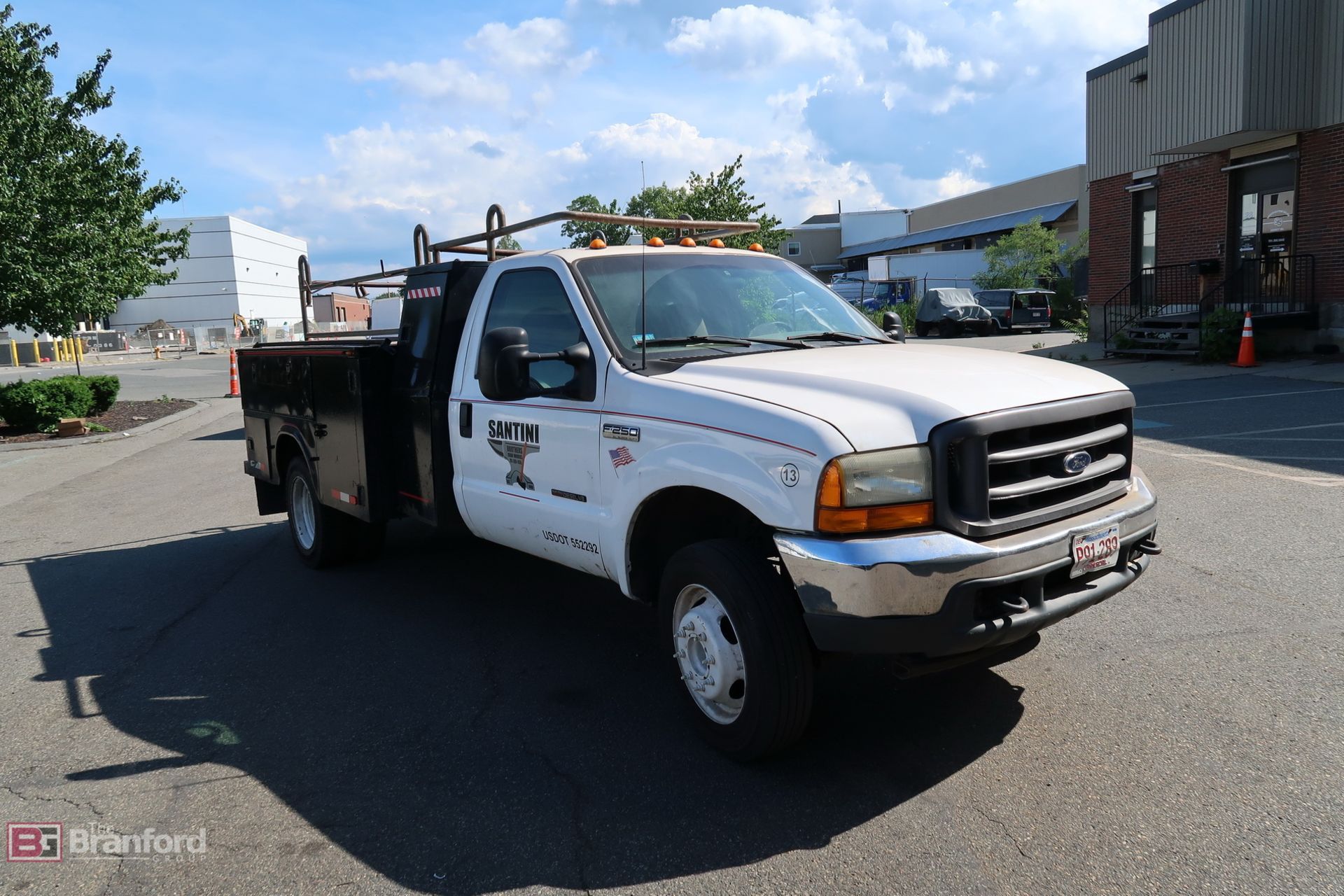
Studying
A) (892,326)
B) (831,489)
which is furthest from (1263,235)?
(831,489)

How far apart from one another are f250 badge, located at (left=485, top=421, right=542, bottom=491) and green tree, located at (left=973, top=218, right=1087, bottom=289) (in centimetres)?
3870

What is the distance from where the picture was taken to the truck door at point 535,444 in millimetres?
4422

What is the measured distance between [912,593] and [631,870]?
125 centimetres

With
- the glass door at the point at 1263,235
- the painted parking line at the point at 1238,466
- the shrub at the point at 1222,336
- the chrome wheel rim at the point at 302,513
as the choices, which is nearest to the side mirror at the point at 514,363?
the chrome wheel rim at the point at 302,513

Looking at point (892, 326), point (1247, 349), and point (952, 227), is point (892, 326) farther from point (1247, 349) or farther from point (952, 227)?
point (952, 227)

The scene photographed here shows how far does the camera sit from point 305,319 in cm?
789

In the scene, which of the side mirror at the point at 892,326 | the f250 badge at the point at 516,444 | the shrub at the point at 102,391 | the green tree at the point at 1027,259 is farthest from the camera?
the green tree at the point at 1027,259

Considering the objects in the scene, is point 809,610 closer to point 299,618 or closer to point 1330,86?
point 299,618

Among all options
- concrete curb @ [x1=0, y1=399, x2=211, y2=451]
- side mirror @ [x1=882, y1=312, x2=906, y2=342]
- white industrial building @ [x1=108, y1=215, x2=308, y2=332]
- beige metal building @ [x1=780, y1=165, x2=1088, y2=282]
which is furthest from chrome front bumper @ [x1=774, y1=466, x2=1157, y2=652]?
white industrial building @ [x1=108, y1=215, x2=308, y2=332]

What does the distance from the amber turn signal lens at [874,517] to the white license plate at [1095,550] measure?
60 cm

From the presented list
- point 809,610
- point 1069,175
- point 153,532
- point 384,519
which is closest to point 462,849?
point 809,610

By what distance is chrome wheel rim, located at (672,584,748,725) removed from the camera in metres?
3.71

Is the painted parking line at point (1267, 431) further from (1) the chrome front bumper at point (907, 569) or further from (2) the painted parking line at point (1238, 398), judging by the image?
(1) the chrome front bumper at point (907, 569)
